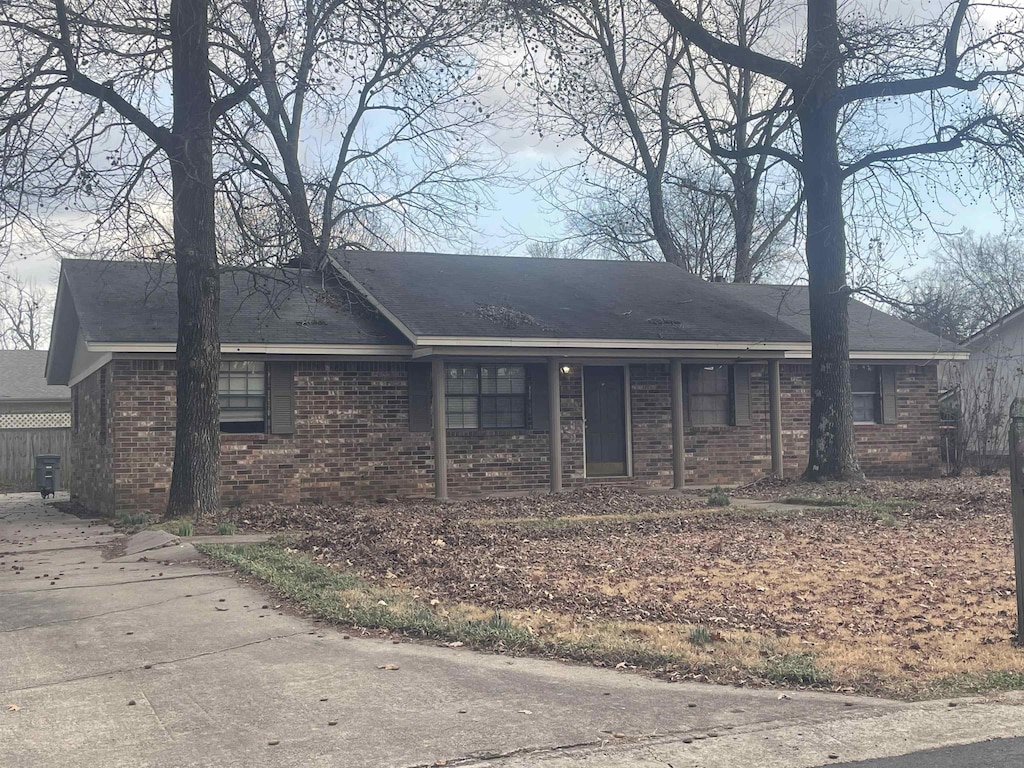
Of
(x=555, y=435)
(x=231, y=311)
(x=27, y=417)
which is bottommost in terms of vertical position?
(x=555, y=435)

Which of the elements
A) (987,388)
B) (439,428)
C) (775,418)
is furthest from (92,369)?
(987,388)

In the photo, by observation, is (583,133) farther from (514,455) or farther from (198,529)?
(198,529)

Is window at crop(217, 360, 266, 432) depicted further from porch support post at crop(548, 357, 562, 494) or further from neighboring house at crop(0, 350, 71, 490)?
Result: neighboring house at crop(0, 350, 71, 490)

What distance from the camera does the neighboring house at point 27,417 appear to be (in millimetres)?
29203

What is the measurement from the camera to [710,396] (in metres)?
20.5

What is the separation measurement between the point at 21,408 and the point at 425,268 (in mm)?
19618

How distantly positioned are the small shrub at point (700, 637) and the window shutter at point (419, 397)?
1163 centimetres

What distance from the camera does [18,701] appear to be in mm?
5598

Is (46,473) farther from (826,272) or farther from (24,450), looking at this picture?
(826,272)

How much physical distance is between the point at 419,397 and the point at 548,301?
3.33 m

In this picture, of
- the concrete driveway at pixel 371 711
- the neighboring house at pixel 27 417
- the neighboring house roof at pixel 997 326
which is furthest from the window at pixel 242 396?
the neighboring house roof at pixel 997 326

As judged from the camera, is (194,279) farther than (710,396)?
No

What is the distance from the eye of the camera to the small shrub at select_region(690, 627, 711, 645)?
21.8 feet

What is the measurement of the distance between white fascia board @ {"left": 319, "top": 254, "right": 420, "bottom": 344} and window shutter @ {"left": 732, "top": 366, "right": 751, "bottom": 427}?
273 inches
